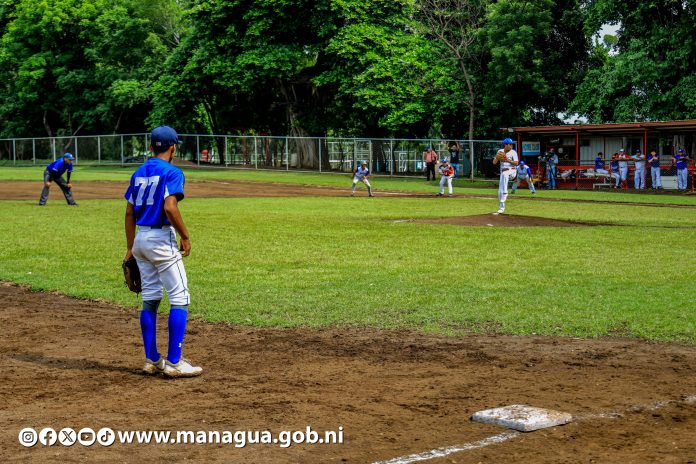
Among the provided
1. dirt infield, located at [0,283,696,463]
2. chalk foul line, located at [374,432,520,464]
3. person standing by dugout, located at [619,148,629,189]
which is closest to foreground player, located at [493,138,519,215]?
dirt infield, located at [0,283,696,463]

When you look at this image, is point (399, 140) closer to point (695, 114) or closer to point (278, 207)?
point (695, 114)

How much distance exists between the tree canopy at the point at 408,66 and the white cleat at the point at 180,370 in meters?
39.7

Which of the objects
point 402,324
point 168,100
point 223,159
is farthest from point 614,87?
point 402,324

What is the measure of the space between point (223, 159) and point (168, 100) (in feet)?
20.6

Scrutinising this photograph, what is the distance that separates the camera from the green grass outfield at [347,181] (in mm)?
37778

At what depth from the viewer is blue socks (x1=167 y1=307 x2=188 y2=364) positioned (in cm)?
774

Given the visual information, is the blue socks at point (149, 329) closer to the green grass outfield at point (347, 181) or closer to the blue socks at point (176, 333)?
the blue socks at point (176, 333)

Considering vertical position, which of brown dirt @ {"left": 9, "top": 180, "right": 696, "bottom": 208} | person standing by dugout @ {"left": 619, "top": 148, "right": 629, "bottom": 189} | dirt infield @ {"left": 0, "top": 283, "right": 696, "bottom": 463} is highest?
person standing by dugout @ {"left": 619, "top": 148, "right": 629, "bottom": 189}

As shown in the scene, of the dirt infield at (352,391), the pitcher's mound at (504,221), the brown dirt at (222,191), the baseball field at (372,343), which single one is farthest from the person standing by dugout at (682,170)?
the dirt infield at (352,391)

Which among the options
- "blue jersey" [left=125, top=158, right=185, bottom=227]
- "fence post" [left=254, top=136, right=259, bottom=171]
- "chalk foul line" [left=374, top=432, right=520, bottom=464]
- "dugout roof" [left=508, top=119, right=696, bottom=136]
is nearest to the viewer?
"chalk foul line" [left=374, top=432, right=520, bottom=464]

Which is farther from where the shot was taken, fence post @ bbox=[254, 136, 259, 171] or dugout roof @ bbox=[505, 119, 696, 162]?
fence post @ bbox=[254, 136, 259, 171]

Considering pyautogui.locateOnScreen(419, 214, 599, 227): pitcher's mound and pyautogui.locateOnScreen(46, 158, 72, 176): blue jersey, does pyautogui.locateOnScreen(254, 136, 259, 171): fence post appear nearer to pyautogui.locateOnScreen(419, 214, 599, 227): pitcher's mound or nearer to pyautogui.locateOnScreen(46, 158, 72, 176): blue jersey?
pyautogui.locateOnScreen(46, 158, 72, 176): blue jersey

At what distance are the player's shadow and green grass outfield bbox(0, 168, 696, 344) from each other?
7.71 feet

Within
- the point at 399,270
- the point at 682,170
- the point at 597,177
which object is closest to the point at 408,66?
the point at 597,177
